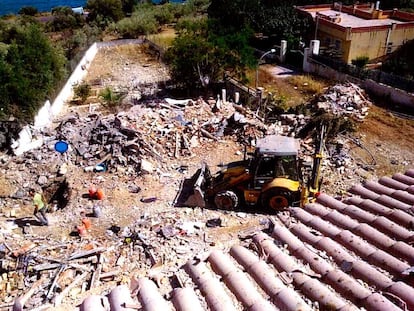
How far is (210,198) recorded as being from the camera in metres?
12.4

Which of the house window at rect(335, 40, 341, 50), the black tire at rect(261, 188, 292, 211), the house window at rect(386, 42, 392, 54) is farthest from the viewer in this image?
the house window at rect(386, 42, 392, 54)

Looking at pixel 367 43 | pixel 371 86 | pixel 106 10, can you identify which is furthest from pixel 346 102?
pixel 106 10

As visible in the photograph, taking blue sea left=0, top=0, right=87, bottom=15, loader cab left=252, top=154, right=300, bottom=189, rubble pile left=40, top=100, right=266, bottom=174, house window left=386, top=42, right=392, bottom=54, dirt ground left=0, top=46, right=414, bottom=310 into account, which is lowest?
blue sea left=0, top=0, right=87, bottom=15

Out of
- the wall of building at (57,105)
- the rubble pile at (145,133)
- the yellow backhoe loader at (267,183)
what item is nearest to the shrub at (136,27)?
the wall of building at (57,105)

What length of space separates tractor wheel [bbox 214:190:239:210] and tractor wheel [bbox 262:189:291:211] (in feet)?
2.81

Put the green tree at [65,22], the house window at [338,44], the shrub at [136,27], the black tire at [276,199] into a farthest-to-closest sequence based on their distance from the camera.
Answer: the green tree at [65,22]
the shrub at [136,27]
the house window at [338,44]
the black tire at [276,199]

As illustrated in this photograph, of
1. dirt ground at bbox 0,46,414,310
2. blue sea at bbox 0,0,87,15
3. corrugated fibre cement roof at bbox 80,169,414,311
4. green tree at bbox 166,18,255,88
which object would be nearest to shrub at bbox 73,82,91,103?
green tree at bbox 166,18,255,88

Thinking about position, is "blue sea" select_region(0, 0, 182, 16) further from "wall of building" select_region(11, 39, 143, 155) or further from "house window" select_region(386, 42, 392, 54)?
"house window" select_region(386, 42, 392, 54)

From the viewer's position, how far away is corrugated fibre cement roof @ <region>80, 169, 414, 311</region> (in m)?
3.69

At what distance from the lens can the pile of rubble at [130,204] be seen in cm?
973

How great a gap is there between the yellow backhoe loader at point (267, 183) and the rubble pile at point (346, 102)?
6.77m

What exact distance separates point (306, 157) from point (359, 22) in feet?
58.5

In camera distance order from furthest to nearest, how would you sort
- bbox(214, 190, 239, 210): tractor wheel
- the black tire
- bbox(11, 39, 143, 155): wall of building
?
bbox(11, 39, 143, 155): wall of building → bbox(214, 190, 239, 210): tractor wheel → the black tire

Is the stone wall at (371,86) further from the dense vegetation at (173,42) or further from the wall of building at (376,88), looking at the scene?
the dense vegetation at (173,42)
